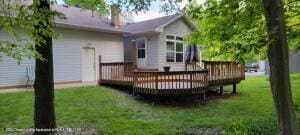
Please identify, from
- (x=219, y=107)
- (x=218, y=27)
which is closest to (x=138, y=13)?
(x=218, y=27)

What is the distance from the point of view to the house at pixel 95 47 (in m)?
12.6

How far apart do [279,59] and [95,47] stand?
43.7 feet

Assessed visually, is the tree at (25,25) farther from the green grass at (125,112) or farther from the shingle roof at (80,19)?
the shingle roof at (80,19)

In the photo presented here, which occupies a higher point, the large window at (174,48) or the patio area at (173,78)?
the large window at (174,48)

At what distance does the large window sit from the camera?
17719mm

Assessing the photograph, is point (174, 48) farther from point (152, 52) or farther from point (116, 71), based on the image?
point (116, 71)

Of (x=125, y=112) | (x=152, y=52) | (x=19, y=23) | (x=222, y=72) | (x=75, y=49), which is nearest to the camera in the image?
(x=19, y=23)

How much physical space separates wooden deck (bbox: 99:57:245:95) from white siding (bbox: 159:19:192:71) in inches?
160

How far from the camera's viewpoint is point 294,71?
24.9 m

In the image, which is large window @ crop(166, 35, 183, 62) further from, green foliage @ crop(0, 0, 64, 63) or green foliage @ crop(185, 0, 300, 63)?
green foliage @ crop(0, 0, 64, 63)

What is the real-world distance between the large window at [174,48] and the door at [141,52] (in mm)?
1510

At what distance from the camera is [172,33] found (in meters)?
18.0

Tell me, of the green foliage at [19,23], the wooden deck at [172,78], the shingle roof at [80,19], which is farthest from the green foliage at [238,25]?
the shingle roof at [80,19]

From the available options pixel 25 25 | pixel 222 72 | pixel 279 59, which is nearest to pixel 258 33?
pixel 279 59
